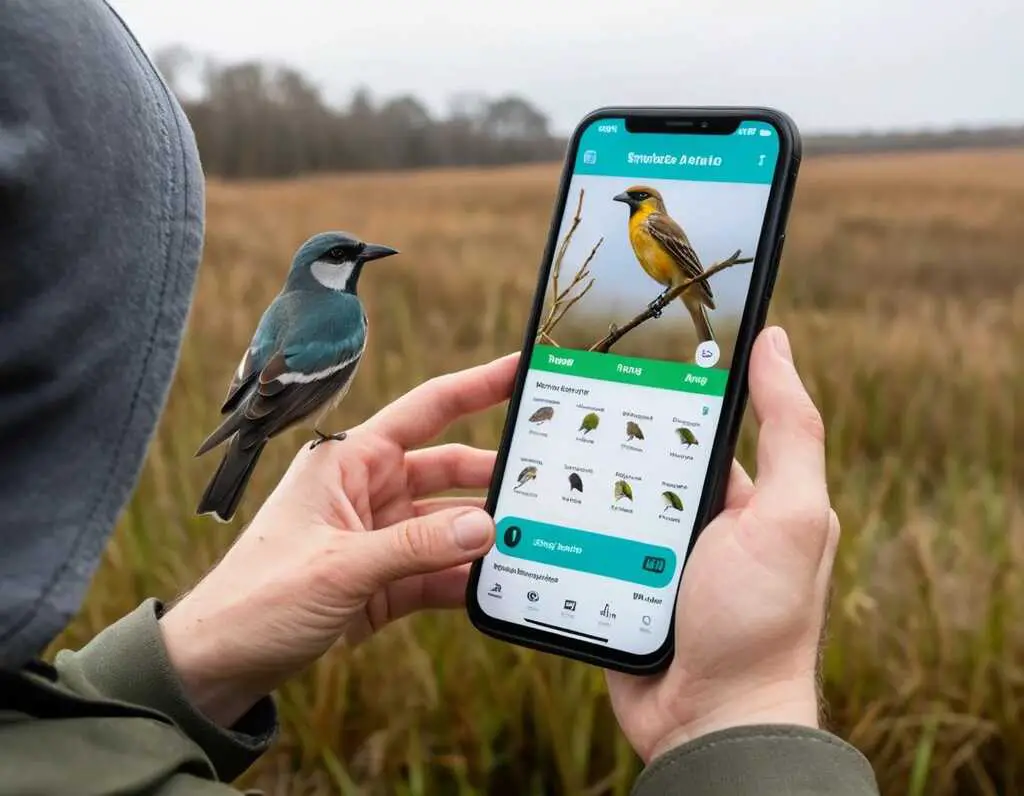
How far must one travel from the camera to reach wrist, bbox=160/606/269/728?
95cm

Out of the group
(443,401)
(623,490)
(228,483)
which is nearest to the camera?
(228,483)

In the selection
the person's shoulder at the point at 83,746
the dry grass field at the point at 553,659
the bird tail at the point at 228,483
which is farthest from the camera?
the dry grass field at the point at 553,659

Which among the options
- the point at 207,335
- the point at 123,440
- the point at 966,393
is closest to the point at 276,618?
the point at 123,440

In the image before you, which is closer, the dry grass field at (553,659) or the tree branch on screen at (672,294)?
the tree branch on screen at (672,294)

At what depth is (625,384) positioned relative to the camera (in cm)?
101

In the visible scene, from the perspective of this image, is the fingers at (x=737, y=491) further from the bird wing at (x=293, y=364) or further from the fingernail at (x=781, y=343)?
the bird wing at (x=293, y=364)

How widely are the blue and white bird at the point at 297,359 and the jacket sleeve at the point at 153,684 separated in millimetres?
353

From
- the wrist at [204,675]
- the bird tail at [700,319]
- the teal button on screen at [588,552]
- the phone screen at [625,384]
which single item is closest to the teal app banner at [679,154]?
the phone screen at [625,384]

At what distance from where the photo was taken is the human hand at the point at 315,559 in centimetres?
90

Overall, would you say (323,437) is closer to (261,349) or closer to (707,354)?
(261,349)

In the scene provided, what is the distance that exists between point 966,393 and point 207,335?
5.89 feet

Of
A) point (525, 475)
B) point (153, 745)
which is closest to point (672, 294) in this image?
point (525, 475)

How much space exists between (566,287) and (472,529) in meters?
0.26

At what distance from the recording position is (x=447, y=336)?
2580 millimetres
